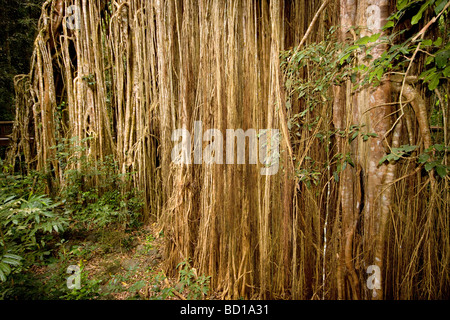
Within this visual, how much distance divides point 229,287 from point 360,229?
1.11 metres

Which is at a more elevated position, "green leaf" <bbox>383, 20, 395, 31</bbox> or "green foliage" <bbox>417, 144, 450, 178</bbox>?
"green leaf" <bbox>383, 20, 395, 31</bbox>

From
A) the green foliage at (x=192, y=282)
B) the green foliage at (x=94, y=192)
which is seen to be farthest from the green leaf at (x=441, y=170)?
the green foliage at (x=94, y=192)

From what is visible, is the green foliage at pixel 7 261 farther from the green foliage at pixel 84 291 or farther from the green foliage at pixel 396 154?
the green foliage at pixel 396 154

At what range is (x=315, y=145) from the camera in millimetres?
1529

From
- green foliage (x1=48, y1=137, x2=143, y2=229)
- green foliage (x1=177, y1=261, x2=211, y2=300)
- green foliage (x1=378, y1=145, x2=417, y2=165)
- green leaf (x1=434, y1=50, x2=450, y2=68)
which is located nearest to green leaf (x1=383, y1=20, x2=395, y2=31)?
green leaf (x1=434, y1=50, x2=450, y2=68)

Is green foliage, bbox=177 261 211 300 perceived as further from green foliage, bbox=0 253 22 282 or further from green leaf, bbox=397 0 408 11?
green leaf, bbox=397 0 408 11

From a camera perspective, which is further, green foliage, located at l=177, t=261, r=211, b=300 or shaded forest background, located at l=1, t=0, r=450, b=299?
green foliage, located at l=177, t=261, r=211, b=300

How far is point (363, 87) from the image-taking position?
48.8 inches

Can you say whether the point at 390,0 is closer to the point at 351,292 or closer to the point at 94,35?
the point at 351,292

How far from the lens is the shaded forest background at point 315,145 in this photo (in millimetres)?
1155
